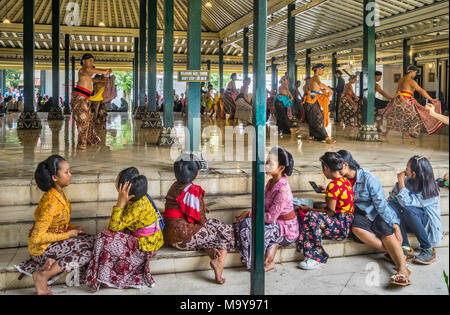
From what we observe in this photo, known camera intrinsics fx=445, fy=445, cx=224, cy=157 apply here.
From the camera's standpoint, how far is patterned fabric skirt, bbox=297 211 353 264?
11.3 ft

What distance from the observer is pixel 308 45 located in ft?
49.4

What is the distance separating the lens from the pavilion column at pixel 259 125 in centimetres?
258

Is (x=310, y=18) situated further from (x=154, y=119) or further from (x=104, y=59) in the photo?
(x=104, y=59)

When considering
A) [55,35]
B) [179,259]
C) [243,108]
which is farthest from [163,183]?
[55,35]

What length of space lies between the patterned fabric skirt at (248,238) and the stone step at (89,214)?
1.97 feet

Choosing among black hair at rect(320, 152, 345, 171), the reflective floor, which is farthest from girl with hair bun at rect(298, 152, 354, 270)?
the reflective floor

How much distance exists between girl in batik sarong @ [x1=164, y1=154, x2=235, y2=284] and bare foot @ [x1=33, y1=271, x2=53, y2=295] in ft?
2.91

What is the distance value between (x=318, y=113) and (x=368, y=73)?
1.12 meters

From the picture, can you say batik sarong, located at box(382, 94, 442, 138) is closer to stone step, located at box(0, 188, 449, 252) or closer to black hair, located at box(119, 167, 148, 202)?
stone step, located at box(0, 188, 449, 252)

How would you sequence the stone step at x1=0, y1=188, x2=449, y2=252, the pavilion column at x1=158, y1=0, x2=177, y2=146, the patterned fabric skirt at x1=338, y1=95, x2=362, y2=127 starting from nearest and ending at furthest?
the stone step at x1=0, y1=188, x2=449, y2=252, the pavilion column at x1=158, y1=0, x2=177, y2=146, the patterned fabric skirt at x1=338, y1=95, x2=362, y2=127

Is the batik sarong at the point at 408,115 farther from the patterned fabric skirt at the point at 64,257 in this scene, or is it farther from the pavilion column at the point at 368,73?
the patterned fabric skirt at the point at 64,257

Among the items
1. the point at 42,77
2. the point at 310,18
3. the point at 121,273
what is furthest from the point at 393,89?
the point at 42,77

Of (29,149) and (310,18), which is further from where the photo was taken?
(310,18)
